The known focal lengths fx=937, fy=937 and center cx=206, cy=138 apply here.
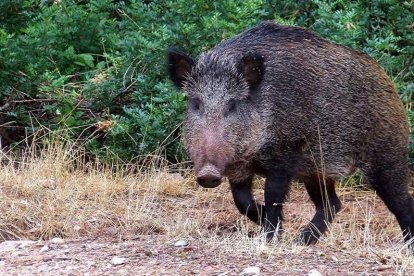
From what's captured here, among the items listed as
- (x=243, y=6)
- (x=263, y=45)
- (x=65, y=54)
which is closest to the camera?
(x=263, y=45)

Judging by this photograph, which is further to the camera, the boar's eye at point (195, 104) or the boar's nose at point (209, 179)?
the boar's eye at point (195, 104)

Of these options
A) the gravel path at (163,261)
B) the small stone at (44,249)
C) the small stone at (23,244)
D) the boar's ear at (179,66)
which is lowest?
the small stone at (23,244)

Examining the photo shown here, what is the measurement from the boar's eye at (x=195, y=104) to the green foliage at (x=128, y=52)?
2085 mm

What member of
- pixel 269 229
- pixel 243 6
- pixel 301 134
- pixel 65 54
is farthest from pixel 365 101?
pixel 65 54

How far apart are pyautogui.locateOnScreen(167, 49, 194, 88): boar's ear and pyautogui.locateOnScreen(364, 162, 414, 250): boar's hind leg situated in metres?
1.51

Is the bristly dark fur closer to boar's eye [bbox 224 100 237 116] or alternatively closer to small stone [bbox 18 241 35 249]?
boar's eye [bbox 224 100 237 116]

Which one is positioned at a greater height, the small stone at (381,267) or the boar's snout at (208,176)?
the boar's snout at (208,176)

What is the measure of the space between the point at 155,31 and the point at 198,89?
2.51 m

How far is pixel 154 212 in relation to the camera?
7.03 m

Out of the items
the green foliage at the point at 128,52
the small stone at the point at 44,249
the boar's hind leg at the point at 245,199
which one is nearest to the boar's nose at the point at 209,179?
the boar's hind leg at the point at 245,199

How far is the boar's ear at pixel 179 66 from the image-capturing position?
6320 mm

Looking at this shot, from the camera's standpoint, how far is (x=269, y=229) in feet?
20.0

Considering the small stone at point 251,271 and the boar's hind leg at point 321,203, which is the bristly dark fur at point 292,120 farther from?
the small stone at point 251,271

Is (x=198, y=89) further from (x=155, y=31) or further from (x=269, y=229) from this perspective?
(x=155, y=31)
